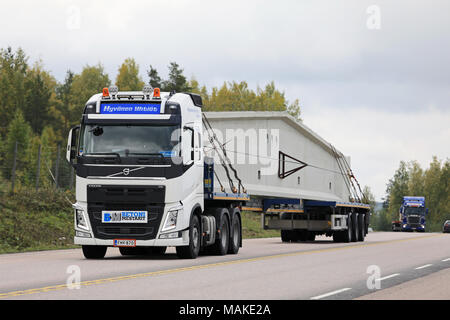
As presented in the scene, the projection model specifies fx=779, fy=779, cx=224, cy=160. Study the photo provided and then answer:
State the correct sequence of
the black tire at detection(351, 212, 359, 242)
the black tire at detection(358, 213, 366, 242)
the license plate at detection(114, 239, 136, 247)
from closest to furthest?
the license plate at detection(114, 239, 136, 247), the black tire at detection(351, 212, 359, 242), the black tire at detection(358, 213, 366, 242)

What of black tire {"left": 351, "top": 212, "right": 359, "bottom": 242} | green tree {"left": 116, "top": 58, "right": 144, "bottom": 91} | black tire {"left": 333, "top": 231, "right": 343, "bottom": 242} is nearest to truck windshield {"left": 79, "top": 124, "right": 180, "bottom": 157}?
black tire {"left": 333, "top": 231, "right": 343, "bottom": 242}

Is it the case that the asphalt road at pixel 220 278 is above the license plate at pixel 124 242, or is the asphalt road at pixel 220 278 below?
below

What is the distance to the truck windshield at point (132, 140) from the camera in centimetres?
1779

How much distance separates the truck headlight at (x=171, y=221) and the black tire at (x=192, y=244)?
72cm

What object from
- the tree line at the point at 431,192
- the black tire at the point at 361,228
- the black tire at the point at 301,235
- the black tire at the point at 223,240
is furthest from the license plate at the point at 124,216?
the tree line at the point at 431,192

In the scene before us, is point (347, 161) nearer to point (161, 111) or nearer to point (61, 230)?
point (61, 230)

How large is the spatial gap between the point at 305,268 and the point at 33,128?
7741 centimetres

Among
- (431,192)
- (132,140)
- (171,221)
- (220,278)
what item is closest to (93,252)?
(171,221)

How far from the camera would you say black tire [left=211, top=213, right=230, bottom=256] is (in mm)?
20859

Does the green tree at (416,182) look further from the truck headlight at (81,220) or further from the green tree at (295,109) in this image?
the truck headlight at (81,220)

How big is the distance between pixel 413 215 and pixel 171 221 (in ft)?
200

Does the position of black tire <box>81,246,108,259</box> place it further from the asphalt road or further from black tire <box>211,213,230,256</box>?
black tire <box>211,213,230,256</box>

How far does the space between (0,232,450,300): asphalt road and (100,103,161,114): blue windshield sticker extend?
3.45m
